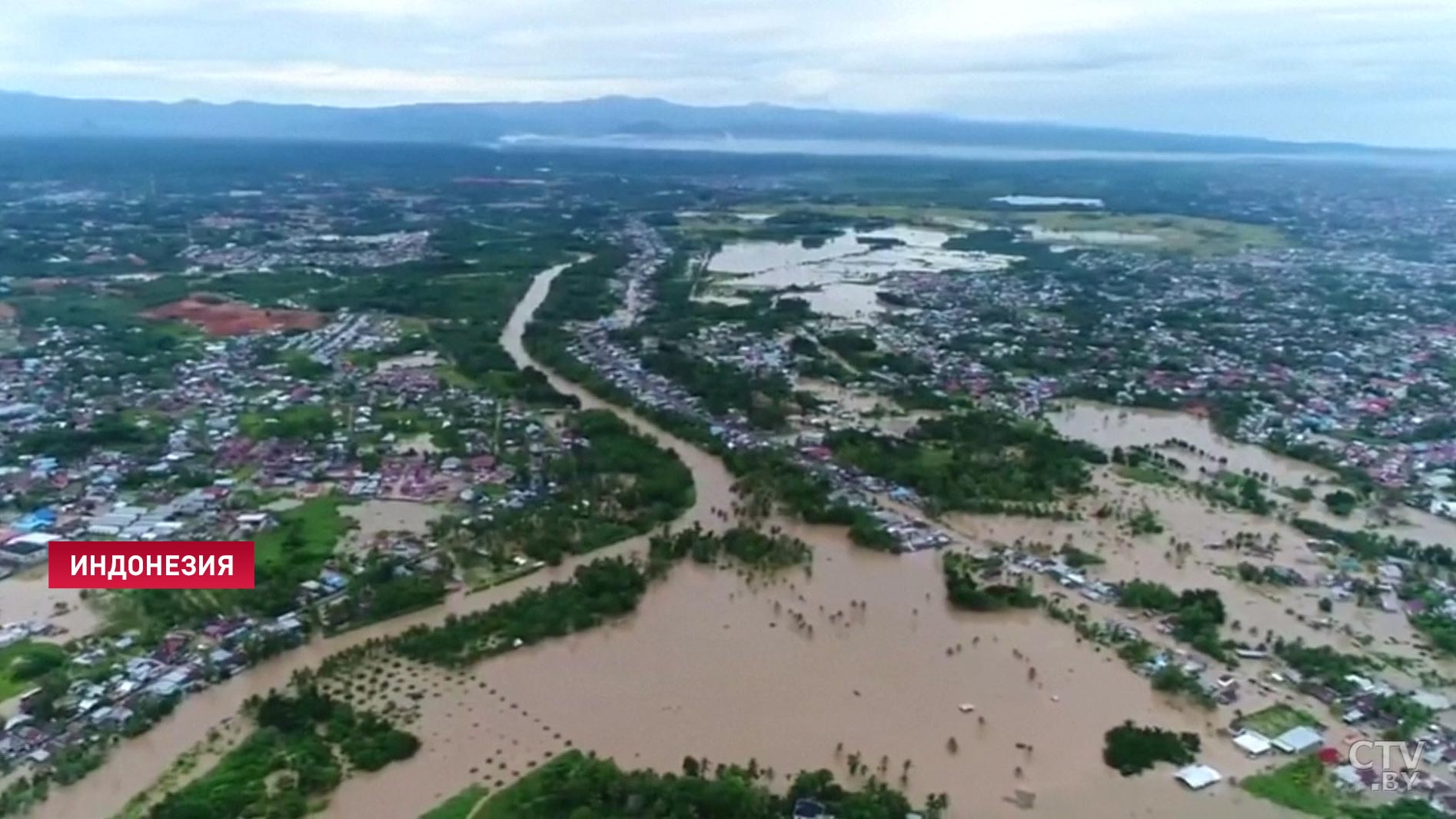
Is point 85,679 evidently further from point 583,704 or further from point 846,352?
point 846,352


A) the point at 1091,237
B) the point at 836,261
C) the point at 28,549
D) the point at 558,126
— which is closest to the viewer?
the point at 28,549

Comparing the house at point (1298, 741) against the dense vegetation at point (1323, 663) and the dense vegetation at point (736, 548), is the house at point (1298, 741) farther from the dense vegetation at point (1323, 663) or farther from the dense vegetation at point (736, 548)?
the dense vegetation at point (736, 548)

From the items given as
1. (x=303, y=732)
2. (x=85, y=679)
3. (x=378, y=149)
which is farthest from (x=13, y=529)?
(x=378, y=149)

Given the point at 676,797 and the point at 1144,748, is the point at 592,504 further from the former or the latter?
the point at 1144,748

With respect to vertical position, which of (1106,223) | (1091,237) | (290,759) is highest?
(1106,223)

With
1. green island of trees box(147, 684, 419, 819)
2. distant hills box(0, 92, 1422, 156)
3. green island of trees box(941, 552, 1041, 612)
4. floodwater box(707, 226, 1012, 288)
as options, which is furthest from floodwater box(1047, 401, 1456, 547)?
distant hills box(0, 92, 1422, 156)

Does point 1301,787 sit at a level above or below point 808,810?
above

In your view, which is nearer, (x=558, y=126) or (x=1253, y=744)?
(x=1253, y=744)

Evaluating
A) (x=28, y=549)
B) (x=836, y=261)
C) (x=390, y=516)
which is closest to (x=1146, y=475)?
(x=390, y=516)
